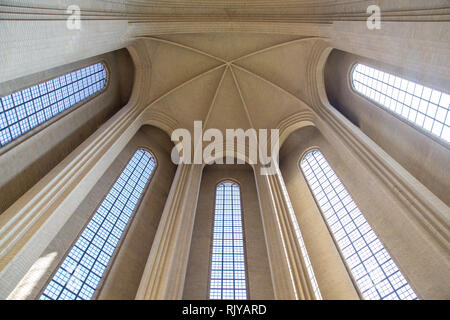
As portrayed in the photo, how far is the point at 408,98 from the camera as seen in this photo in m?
10.9

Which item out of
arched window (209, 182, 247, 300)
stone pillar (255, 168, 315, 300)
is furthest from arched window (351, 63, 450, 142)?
arched window (209, 182, 247, 300)

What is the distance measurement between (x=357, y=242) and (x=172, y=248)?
21.8 ft

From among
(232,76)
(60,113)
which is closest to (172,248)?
(60,113)

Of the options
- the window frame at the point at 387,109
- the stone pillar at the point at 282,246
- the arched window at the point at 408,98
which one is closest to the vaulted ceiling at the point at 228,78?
the window frame at the point at 387,109

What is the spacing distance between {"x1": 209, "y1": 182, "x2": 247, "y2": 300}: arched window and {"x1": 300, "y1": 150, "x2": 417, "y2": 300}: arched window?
A: 3866 mm

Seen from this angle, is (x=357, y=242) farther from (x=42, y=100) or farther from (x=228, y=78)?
(x=42, y=100)

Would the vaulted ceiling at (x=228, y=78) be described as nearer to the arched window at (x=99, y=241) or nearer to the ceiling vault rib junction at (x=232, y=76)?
the ceiling vault rib junction at (x=232, y=76)

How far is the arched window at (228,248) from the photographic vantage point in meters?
11.4

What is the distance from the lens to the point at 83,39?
895 centimetres

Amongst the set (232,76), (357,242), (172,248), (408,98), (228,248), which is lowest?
(172,248)

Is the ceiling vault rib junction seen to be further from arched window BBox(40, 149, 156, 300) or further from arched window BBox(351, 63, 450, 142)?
arched window BBox(40, 149, 156, 300)
